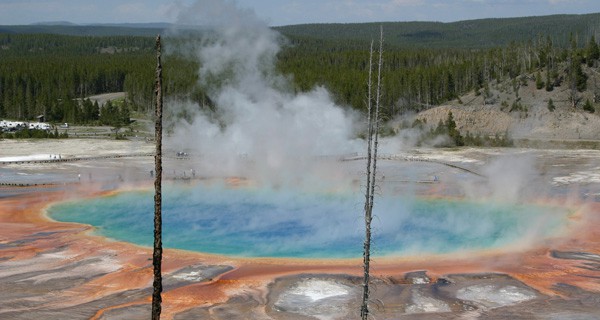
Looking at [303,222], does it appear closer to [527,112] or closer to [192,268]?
[192,268]

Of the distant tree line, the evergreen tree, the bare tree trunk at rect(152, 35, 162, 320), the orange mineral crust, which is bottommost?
the orange mineral crust

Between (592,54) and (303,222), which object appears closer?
(303,222)

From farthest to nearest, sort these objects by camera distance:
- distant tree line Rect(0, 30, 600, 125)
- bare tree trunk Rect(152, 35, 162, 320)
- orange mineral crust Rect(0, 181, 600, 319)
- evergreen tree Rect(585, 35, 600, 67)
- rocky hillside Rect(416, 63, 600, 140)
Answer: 1. evergreen tree Rect(585, 35, 600, 67)
2. distant tree line Rect(0, 30, 600, 125)
3. rocky hillside Rect(416, 63, 600, 140)
4. orange mineral crust Rect(0, 181, 600, 319)
5. bare tree trunk Rect(152, 35, 162, 320)

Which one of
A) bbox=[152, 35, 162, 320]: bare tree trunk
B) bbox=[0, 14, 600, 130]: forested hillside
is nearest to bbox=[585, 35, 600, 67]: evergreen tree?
bbox=[0, 14, 600, 130]: forested hillside

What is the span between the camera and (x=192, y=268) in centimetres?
2252

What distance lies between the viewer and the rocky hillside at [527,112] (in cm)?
6031

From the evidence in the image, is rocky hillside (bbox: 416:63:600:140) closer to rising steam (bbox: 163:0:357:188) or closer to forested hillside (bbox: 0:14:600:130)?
forested hillside (bbox: 0:14:600:130)

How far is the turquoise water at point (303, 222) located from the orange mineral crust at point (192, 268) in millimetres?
1289

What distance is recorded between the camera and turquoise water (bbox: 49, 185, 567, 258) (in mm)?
25922

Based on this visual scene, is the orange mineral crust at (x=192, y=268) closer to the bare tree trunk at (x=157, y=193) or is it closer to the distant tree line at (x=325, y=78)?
the bare tree trunk at (x=157, y=193)

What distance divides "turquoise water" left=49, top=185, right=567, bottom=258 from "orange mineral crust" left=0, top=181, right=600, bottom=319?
129cm

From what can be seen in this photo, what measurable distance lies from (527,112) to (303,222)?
3991 centimetres

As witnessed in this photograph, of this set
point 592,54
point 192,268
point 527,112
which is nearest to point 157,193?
point 192,268

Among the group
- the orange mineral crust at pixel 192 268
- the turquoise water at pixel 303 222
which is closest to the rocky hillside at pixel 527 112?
the turquoise water at pixel 303 222
